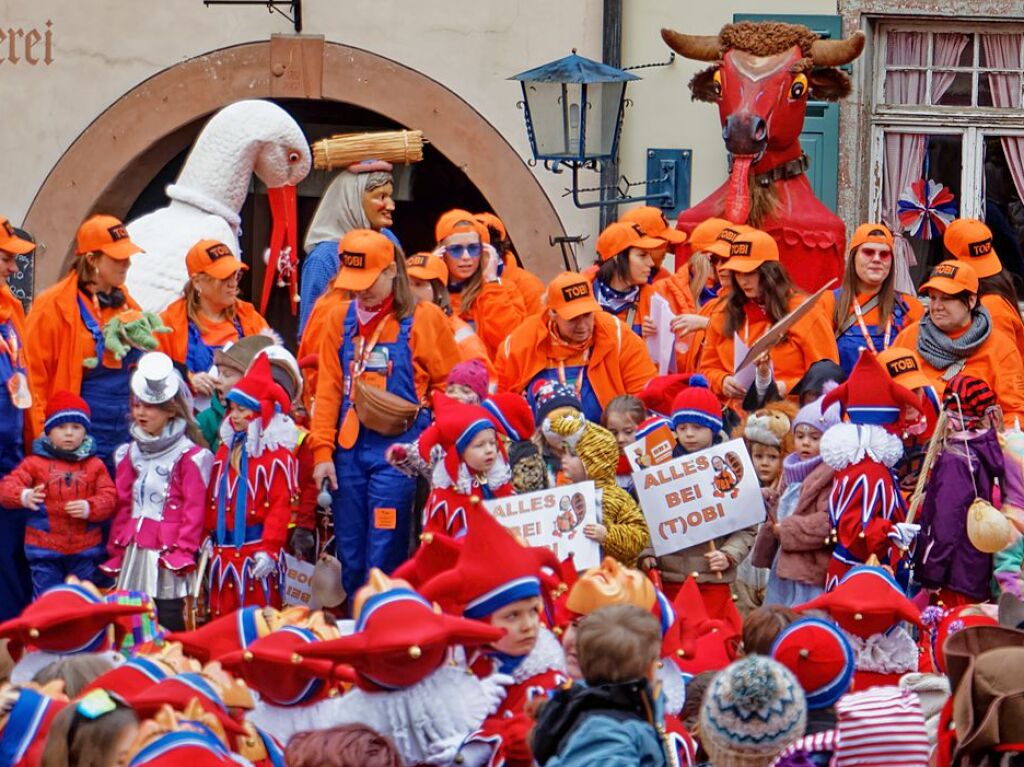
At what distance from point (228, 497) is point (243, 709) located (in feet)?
10.9

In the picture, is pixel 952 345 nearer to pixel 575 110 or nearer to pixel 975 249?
pixel 975 249

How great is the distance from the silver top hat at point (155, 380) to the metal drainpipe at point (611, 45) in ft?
15.3

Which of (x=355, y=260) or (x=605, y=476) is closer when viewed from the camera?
(x=605, y=476)

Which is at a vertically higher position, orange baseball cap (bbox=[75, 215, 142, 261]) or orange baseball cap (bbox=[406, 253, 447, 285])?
orange baseball cap (bbox=[75, 215, 142, 261])

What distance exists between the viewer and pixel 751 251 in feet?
31.5

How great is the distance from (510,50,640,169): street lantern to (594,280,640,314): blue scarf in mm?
1825

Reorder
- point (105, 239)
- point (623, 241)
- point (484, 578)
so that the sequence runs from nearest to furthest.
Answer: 1. point (484, 578)
2. point (105, 239)
3. point (623, 241)

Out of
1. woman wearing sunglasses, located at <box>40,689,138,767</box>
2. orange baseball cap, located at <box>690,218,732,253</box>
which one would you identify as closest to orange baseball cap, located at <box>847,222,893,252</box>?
orange baseball cap, located at <box>690,218,732,253</box>

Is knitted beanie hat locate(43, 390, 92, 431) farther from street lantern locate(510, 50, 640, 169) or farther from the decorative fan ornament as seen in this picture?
the decorative fan ornament

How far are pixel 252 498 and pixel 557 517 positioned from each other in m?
1.46

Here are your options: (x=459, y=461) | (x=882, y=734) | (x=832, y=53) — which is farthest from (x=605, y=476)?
(x=882, y=734)

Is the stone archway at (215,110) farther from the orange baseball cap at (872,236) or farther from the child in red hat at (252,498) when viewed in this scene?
the child in red hat at (252,498)

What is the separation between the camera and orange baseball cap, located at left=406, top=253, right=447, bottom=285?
10250 millimetres

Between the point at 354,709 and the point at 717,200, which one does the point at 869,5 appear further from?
the point at 354,709
